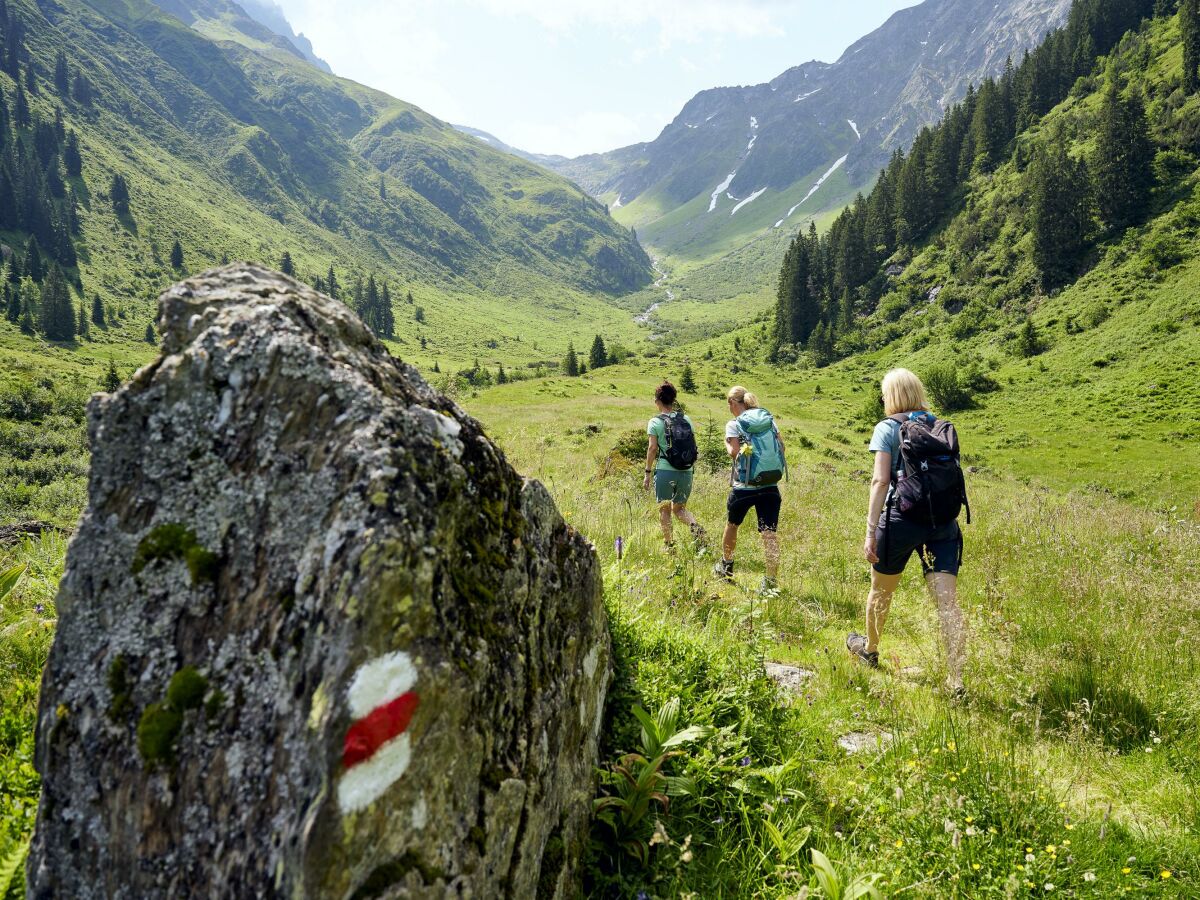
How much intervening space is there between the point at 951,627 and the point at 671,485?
424cm

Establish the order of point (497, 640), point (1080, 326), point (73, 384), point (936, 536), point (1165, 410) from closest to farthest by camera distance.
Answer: point (497, 640), point (936, 536), point (1165, 410), point (1080, 326), point (73, 384)

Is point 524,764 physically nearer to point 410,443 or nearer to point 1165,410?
point 410,443

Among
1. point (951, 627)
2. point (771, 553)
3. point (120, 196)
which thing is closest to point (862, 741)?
point (951, 627)

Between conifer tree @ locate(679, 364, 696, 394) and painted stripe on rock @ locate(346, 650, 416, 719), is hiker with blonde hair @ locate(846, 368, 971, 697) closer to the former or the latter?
painted stripe on rock @ locate(346, 650, 416, 719)

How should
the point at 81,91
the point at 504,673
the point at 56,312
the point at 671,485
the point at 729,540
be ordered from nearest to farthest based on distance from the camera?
1. the point at 504,673
2. the point at 729,540
3. the point at 671,485
4. the point at 56,312
5. the point at 81,91

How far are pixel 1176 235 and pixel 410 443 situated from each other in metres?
80.8

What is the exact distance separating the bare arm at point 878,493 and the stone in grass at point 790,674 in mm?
1217

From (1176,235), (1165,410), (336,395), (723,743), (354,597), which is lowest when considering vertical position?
(1165,410)

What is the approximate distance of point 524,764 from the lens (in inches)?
94.8

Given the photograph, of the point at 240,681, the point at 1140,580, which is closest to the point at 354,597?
the point at 240,681

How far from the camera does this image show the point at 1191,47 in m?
68.3

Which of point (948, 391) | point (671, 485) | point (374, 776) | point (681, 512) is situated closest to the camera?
point (374, 776)

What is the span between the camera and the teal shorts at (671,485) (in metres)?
8.66

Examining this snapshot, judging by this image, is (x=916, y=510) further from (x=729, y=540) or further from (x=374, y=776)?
(x=374, y=776)
